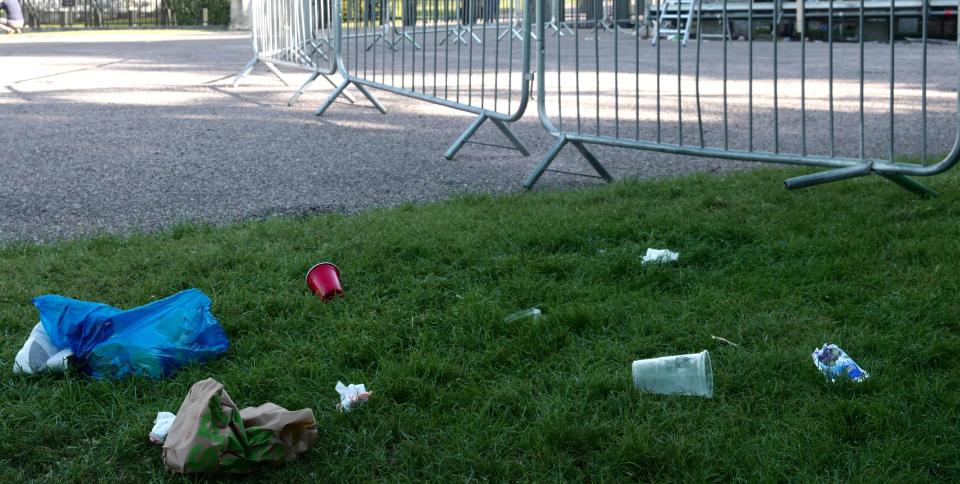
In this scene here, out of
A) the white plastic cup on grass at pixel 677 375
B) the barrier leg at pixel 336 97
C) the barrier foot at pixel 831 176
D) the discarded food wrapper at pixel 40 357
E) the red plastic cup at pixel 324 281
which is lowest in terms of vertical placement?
the white plastic cup on grass at pixel 677 375

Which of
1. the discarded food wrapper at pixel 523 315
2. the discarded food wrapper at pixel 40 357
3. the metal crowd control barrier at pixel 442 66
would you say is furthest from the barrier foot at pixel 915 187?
the discarded food wrapper at pixel 40 357

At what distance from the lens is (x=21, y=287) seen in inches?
153

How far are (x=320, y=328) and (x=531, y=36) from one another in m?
3.51

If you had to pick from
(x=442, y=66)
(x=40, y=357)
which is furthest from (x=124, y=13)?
(x=40, y=357)

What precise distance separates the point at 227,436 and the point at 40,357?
96 cm

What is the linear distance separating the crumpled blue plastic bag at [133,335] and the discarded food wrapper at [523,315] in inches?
37.8

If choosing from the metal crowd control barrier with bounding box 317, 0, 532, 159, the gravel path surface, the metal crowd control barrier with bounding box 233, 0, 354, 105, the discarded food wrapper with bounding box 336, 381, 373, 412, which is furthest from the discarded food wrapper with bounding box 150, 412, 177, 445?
the metal crowd control barrier with bounding box 233, 0, 354, 105

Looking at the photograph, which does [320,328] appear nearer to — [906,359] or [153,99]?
[906,359]

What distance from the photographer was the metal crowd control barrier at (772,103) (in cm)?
517

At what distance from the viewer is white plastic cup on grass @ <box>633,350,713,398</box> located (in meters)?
3.01

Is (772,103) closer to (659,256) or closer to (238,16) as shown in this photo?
(659,256)

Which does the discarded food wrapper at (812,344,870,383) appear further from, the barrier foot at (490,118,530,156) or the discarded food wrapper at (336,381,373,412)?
the barrier foot at (490,118,530,156)

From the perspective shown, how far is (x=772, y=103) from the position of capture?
9.85m

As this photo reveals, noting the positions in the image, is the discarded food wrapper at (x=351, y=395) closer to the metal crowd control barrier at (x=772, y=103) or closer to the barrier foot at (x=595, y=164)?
the metal crowd control barrier at (x=772, y=103)
